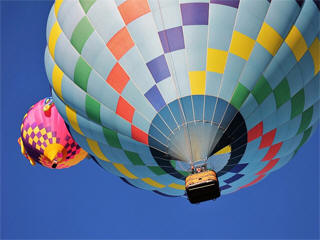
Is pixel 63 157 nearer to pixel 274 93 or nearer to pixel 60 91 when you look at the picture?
pixel 60 91

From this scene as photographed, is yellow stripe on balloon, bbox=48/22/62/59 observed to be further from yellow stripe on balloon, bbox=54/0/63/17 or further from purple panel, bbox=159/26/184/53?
purple panel, bbox=159/26/184/53

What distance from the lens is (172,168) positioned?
8.56 m

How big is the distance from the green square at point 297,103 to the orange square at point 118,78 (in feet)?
7.96

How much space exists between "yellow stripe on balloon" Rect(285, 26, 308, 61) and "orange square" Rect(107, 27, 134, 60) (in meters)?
2.18

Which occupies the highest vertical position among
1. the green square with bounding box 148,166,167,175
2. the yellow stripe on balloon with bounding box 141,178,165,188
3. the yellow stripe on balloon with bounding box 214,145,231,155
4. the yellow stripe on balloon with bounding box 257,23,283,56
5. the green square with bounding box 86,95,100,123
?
the yellow stripe on balloon with bounding box 257,23,283,56

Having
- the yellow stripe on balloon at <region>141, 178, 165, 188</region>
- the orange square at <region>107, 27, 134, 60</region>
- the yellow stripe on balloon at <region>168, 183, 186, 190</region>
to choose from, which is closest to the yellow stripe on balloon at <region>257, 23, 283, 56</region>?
the orange square at <region>107, 27, 134, 60</region>

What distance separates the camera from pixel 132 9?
815 cm

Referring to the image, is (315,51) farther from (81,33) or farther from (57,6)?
(57,6)

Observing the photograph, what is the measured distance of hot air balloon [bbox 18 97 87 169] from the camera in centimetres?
1088

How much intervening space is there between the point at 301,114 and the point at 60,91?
3718mm

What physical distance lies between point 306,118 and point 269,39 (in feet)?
5.40

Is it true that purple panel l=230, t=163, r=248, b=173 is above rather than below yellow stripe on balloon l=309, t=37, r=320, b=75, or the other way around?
below

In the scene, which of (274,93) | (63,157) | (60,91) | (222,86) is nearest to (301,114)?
(274,93)

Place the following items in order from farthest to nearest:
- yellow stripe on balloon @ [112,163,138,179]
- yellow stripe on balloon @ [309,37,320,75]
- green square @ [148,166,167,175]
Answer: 1. yellow stripe on balloon @ [112,163,138,179]
2. green square @ [148,166,167,175]
3. yellow stripe on balloon @ [309,37,320,75]
